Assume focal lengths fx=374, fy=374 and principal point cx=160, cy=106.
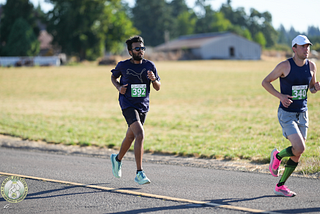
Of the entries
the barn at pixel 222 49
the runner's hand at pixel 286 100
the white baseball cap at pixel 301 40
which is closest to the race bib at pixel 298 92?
the runner's hand at pixel 286 100

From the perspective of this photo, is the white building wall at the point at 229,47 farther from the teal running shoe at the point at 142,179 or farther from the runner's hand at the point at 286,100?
the runner's hand at the point at 286,100

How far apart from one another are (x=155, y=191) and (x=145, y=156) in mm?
3635

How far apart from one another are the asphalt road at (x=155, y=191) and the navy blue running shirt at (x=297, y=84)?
136cm

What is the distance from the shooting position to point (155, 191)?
6.04 meters

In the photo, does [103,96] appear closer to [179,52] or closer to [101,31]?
[101,31]

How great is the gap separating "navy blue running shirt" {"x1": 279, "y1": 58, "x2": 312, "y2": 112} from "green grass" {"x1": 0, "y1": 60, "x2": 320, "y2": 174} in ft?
6.75

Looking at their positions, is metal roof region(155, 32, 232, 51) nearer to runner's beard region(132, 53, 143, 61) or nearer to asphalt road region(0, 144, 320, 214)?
asphalt road region(0, 144, 320, 214)

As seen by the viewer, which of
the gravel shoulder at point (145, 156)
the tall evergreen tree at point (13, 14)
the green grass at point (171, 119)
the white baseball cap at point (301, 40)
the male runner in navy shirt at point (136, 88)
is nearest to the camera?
the white baseball cap at point (301, 40)

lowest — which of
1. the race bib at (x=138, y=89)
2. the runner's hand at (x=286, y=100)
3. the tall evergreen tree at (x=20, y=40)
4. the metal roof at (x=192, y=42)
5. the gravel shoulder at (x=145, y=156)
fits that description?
the gravel shoulder at (x=145, y=156)

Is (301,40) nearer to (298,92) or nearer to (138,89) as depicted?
(298,92)

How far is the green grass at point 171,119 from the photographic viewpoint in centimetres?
1025

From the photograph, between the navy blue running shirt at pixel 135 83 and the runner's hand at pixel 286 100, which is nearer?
the runner's hand at pixel 286 100

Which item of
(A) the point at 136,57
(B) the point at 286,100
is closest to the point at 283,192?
(B) the point at 286,100

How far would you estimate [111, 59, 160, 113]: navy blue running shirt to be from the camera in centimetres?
632
